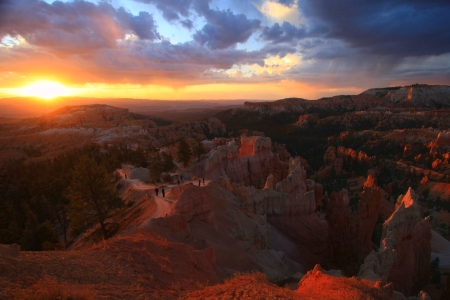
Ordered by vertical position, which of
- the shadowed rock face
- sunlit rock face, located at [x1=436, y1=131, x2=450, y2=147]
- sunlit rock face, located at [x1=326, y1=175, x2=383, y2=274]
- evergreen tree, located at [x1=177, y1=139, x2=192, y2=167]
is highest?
the shadowed rock face

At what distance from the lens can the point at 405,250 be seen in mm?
17922

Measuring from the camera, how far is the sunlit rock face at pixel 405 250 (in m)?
14.6

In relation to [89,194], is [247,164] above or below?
below

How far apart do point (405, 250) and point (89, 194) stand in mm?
19906

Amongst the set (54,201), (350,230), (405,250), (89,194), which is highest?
(89,194)

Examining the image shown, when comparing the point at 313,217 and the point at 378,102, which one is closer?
the point at 313,217

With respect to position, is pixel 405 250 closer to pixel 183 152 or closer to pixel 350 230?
pixel 350 230

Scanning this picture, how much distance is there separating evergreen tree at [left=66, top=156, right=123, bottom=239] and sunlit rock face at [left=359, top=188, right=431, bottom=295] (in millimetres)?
14413

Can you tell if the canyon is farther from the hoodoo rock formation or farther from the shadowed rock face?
the shadowed rock face

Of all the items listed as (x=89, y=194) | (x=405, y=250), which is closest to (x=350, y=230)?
(x=405, y=250)

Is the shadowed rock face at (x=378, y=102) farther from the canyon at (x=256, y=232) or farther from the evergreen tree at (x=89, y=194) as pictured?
the evergreen tree at (x=89, y=194)

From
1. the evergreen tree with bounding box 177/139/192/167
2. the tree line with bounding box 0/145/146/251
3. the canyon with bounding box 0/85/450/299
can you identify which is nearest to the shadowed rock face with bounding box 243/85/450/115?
the canyon with bounding box 0/85/450/299

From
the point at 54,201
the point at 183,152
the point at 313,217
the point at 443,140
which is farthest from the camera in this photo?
the point at 443,140

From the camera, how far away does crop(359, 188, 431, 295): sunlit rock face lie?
14641mm
